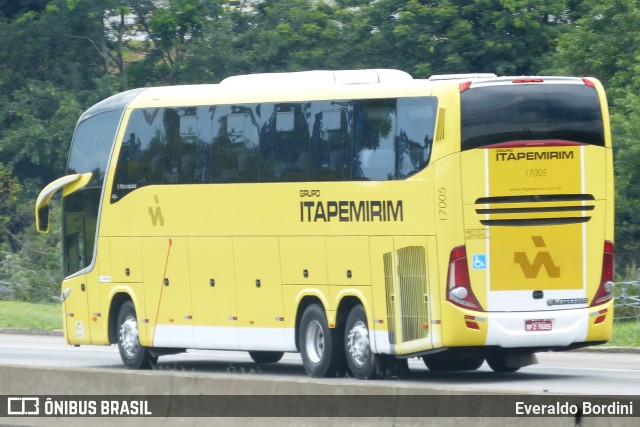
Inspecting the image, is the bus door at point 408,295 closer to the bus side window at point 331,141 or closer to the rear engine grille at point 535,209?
the rear engine grille at point 535,209

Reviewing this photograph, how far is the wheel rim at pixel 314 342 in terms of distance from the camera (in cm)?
1870

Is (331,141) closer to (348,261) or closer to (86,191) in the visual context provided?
(348,261)

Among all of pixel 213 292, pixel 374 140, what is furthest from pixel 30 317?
pixel 374 140

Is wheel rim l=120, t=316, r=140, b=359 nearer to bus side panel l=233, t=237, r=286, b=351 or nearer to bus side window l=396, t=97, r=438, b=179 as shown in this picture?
bus side panel l=233, t=237, r=286, b=351

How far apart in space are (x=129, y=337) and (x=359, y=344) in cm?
546

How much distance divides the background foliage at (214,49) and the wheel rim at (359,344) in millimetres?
18826

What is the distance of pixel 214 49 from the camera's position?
48656mm

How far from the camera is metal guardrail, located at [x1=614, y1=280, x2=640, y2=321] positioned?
28.5m

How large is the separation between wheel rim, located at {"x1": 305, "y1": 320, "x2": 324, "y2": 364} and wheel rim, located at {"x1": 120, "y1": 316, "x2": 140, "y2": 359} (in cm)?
405

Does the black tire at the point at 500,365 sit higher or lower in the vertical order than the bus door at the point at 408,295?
lower

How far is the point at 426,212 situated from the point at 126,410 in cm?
560

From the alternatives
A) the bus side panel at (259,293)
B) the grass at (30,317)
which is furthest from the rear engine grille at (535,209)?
the grass at (30,317)

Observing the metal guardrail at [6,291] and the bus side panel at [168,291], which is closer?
the bus side panel at [168,291]

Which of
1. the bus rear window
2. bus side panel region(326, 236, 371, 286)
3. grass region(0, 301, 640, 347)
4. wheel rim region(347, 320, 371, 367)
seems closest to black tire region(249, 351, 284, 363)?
bus side panel region(326, 236, 371, 286)
